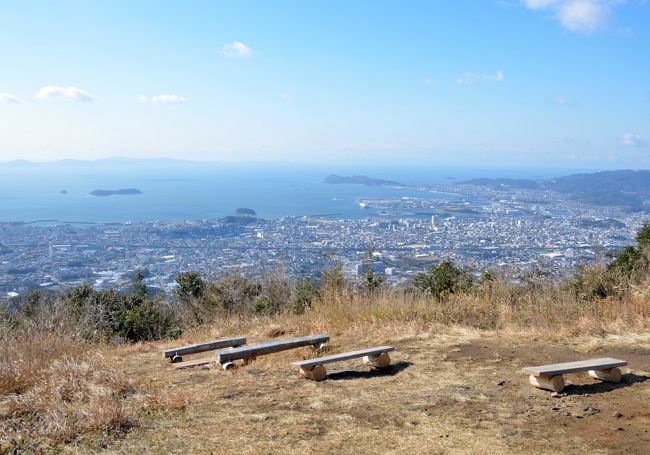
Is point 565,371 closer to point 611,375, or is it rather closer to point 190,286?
point 611,375

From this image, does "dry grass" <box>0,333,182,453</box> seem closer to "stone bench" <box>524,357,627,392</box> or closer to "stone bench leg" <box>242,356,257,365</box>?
"stone bench leg" <box>242,356,257,365</box>

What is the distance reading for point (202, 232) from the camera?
40062 millimetres

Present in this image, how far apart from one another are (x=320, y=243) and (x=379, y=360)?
891 inches

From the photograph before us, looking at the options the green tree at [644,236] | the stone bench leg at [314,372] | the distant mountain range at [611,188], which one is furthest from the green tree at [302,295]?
the distant mountain range at [611,188]

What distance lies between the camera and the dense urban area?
14.4 metres

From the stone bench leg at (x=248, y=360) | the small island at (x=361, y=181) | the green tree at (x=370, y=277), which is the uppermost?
the small island at (x=361, y=181)

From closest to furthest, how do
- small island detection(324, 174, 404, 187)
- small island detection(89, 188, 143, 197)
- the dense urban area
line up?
the dense urban area, small island detection(89, 188, 143, 197), small island detection(324, 174, 404, 187)

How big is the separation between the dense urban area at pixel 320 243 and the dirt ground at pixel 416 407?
3421 millimetres

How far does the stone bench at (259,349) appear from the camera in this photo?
6.48 metres

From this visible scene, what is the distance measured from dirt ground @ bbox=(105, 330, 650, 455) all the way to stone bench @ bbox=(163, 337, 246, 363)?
1.67 ft

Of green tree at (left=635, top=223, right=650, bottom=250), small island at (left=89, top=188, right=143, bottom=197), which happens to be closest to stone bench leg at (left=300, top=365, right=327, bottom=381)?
green tree at (left=635, top=223, right=650, bottom=250)

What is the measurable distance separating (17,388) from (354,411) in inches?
126

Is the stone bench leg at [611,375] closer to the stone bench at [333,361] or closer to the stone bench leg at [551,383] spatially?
the stone bench leg at [551,383]

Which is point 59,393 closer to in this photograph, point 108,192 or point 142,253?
point 142,253
